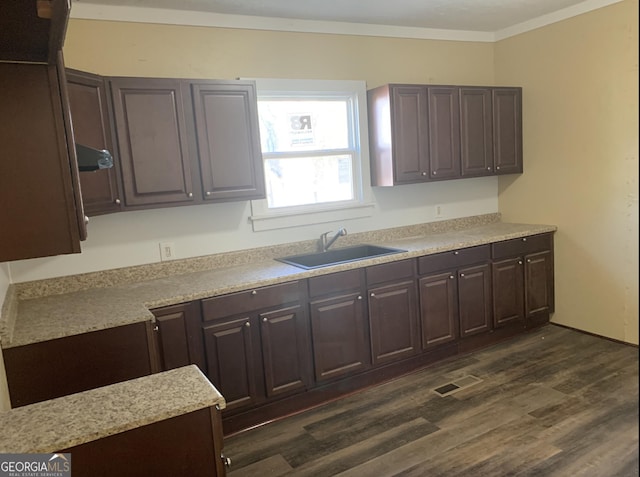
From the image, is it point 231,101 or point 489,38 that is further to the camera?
point 489,38

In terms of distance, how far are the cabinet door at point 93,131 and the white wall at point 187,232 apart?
0.35 metres

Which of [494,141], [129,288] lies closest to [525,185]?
[494,141]

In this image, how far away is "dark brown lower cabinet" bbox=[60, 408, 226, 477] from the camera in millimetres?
1240

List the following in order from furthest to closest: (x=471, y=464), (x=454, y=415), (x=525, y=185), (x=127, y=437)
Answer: (x=525, y=185)
(x=454, y=415)
(x=471, y=464)
(x=127, y=437)

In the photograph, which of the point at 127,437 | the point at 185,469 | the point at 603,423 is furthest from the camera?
the point at 603,423

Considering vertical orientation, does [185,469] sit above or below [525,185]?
below

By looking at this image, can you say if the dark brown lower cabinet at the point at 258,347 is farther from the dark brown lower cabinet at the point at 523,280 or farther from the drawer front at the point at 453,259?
the dark brown lower cabinet at the point at 523,280

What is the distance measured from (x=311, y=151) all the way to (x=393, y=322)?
1.38m

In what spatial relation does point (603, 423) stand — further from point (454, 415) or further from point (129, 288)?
point (129, 288)

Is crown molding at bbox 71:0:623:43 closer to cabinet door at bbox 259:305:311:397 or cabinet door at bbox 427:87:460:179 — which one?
cabinet door at bbox 427:87:460:179

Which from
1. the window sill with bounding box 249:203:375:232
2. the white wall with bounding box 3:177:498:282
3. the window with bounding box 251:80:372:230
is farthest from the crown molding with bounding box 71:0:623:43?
the window sill with bounding box 249:203:375:232

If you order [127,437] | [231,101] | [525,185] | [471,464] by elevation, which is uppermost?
[231,101]

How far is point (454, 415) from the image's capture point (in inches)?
113

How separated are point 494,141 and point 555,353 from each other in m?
1.75
